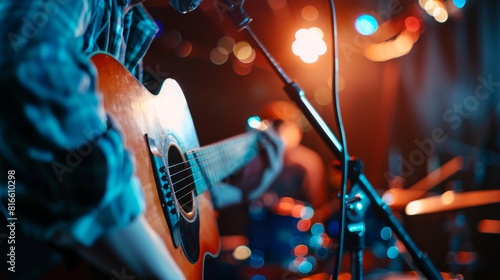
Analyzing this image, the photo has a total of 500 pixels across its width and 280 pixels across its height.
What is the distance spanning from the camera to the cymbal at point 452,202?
111 inches

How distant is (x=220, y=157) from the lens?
162 cm

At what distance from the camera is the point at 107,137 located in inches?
23.1

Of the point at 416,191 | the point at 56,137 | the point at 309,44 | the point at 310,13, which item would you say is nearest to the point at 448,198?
the point at 416,191

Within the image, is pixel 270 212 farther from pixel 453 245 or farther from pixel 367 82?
pixel 367 82

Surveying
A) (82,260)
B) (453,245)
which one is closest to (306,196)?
(453,245)

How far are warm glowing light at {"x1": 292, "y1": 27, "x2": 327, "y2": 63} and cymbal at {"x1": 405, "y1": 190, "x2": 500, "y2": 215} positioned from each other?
1782mm

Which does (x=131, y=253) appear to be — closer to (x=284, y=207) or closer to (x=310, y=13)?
(x=284, y=207)

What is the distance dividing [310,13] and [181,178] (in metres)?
3.66

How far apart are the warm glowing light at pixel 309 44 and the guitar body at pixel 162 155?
9.65 feet

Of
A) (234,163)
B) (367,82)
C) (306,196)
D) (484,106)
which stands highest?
(367,82)

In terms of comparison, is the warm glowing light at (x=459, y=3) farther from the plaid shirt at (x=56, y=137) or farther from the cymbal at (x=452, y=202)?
the plaid shirt at (x=56, y=137)

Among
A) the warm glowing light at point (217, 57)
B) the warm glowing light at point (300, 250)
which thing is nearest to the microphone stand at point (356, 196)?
the warm glowing light at point (300, 250)

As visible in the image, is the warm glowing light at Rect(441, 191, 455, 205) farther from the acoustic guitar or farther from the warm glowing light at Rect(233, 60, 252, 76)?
the warm glowing light at Rect(233, 60, 252, 76)

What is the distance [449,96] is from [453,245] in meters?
1.81
